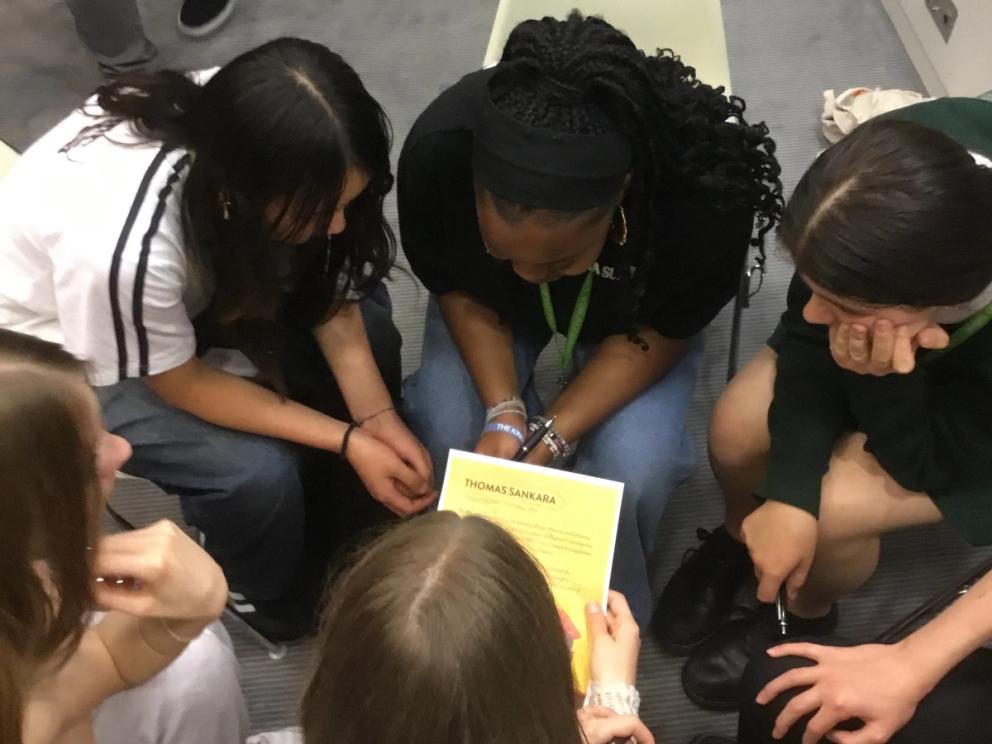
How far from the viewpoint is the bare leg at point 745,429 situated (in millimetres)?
1258

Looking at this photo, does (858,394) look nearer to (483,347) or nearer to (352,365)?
(483,347)

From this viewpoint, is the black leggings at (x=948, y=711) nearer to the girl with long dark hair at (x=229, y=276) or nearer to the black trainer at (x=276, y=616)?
the girl with long dark hair at (x=229, y=276)

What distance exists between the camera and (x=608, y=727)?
2.85 ft

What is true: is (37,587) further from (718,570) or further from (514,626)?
(718,570)

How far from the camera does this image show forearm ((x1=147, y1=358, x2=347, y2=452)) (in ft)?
3.75

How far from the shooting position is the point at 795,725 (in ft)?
3.38

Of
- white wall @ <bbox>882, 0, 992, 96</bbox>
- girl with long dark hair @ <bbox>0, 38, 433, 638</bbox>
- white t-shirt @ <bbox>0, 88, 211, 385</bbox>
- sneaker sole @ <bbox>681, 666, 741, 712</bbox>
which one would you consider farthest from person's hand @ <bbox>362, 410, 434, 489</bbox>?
white wall @ <bbox>882, 0, 992, 96</bbox>

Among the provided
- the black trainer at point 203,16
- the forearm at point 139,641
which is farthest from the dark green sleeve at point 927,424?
the black trainer at point 203,16

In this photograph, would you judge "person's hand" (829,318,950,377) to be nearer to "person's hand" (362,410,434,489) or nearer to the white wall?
"person's hand" (362,410,434,489)

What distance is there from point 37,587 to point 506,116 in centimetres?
64

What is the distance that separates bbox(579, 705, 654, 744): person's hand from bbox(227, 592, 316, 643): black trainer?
67cm

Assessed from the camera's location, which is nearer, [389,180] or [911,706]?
[911,706]

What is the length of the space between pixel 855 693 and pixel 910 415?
333 millimetres

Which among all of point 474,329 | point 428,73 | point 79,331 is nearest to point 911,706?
point 474,329
